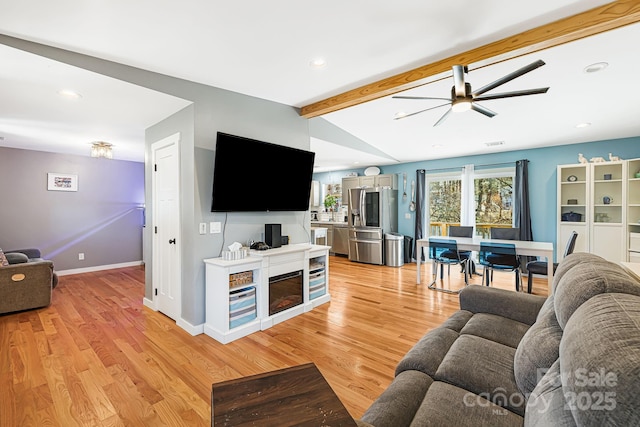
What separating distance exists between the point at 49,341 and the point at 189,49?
10.1ft

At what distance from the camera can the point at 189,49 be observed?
239 centimetres

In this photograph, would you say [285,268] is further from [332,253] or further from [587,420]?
[332,253]

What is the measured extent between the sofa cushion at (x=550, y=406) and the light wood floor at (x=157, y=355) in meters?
1.19

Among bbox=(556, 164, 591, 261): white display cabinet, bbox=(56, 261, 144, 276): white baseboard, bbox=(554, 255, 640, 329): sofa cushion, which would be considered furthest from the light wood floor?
bbox=(556, 164, 591, 261): white display cabinet

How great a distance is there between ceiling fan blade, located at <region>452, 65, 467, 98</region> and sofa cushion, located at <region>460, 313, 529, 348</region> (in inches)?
72.3

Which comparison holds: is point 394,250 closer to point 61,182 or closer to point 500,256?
point 500,256

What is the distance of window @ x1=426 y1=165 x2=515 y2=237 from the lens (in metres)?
6.13

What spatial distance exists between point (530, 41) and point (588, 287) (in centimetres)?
200

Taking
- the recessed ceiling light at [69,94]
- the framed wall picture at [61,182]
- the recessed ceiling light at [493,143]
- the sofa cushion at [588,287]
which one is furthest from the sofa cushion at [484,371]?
the framed wall picture at [61,182]

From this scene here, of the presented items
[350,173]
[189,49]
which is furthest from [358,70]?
[350,173]

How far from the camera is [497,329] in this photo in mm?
1913

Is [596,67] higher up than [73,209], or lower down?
higher up

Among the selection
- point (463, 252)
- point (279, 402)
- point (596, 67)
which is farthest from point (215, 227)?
point (596, 67)

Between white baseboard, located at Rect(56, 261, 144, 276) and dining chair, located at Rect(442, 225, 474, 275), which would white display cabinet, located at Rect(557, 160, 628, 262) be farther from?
white baseboard, located at Rect(56, 261, 144, 276)
